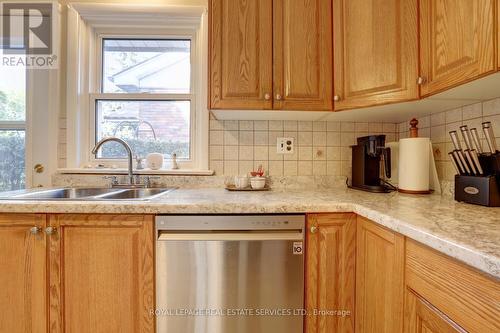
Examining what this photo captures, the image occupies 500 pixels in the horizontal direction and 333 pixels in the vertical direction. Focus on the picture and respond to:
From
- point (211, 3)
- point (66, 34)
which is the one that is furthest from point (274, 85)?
point (66, 34)

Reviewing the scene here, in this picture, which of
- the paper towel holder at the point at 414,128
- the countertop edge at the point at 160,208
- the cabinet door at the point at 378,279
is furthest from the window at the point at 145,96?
the paper towel holder at the point at 414,128

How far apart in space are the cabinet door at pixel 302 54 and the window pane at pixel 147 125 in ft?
2.44

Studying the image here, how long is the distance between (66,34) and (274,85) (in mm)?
1471

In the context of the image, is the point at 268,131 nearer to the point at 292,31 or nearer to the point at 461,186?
the point at 292,31

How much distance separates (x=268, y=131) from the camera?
1664 millimetres

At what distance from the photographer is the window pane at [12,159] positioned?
167 centimetres

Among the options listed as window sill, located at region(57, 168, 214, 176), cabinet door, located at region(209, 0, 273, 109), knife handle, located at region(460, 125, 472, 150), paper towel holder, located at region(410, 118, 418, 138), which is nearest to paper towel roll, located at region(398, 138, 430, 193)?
paper towel holder, located at region(410, 118, 418, 138)

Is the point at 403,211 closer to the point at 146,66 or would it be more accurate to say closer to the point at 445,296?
the point at 445,296

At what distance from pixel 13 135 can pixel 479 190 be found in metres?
2.58

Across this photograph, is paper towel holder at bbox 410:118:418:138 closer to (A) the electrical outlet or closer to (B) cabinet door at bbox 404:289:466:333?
(A) the electrical outlet

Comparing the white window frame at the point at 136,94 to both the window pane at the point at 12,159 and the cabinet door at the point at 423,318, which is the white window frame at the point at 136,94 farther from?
the cabinet door at the point at 423,318

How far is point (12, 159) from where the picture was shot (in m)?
1.67

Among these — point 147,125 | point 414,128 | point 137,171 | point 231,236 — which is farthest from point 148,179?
point 414,128

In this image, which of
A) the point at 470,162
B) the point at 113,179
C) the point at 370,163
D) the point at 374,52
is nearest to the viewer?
the point at 470,162
